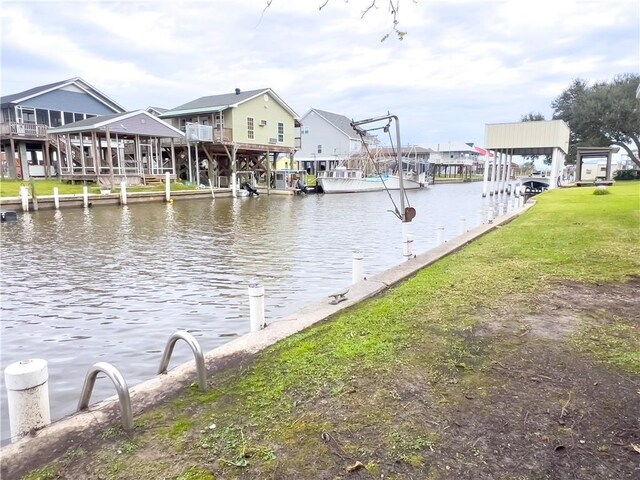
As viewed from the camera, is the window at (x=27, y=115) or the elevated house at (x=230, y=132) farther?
the elevated house at (x=230, y=132)

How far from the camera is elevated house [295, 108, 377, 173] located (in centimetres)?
6022

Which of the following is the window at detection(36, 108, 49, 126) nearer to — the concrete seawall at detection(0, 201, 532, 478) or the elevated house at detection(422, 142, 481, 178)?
the concrete seawall at detection(0, 201, 532, 478)

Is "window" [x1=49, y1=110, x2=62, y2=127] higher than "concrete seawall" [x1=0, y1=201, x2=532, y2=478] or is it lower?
higher

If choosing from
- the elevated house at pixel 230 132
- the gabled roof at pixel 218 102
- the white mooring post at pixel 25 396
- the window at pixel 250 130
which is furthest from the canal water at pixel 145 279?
the window at pixel 250 130

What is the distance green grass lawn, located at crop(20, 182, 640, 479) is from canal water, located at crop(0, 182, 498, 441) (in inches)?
73.1

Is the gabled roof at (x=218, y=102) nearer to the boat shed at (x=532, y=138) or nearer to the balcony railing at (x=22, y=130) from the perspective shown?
the balcony railing at (x=22, y=130)

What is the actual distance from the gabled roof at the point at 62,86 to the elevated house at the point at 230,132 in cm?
424

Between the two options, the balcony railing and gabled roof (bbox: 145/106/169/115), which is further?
gabled roof (bbox: 145/106/169/115)

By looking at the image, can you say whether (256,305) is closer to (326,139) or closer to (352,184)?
(352,184)

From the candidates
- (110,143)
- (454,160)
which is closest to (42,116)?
(110,143)

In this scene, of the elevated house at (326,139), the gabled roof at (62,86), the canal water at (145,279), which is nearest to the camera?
the canal water at (145,279)

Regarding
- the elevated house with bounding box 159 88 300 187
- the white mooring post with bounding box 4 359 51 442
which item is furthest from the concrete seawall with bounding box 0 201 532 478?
the elevated house with bounding box 159 88 300 187

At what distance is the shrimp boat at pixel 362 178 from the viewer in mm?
42344

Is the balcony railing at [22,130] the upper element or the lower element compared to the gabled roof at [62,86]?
lower
